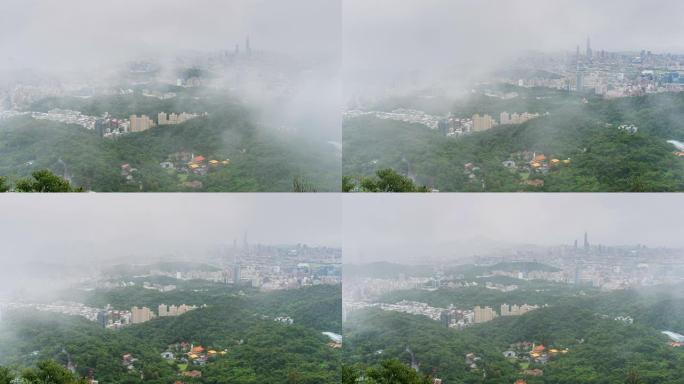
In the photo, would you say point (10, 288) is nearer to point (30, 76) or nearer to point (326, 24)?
point (30, 76)

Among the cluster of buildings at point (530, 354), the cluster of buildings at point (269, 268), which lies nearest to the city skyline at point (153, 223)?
the cluster of buildings at point (269, 268)

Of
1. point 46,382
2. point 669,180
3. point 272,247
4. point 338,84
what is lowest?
point 46,382

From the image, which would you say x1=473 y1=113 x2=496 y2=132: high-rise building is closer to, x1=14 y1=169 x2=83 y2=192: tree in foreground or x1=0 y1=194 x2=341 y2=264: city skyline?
x1=0 y1=194 x2=341 y2=264: city skyline

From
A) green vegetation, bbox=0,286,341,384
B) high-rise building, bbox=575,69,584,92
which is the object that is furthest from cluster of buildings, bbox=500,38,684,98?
green vegetation, bbox=0,286,341,384

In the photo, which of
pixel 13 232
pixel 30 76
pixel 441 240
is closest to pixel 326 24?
pixel 441 240

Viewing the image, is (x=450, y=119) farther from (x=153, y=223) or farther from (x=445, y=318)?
(x=153, y=223)

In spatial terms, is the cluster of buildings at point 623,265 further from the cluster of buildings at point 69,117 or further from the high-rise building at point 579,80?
the cluster of buildings at point 69,117
